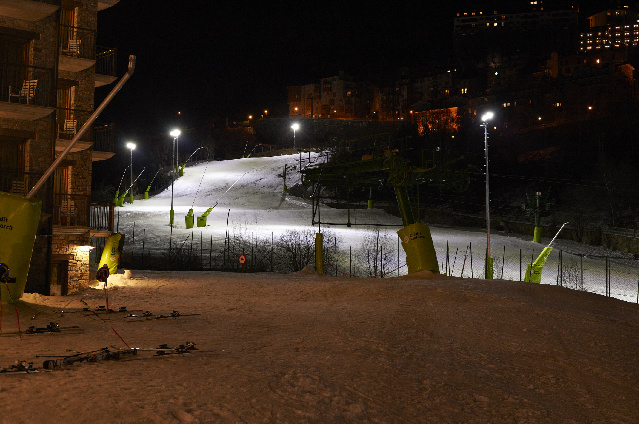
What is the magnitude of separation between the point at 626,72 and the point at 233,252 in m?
71.7

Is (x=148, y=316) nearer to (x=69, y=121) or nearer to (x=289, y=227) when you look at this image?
(x=69, y=121)

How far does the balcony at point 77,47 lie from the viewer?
22.6m

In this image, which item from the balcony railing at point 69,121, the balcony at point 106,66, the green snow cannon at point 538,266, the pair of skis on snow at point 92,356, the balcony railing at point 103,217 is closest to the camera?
the pair of skis on snow at point 92,356

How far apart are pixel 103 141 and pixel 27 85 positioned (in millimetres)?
7135

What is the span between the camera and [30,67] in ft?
63.5

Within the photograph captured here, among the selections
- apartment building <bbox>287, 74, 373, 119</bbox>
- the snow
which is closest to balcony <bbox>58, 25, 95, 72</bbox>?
the snow

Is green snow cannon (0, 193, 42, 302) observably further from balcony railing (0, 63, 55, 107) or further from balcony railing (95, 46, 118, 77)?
balcony railing (95, 46, 118, 77)

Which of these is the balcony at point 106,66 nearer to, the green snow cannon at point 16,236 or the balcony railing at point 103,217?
the balcony railing at point 103,217

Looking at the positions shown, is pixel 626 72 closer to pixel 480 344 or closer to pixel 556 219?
pixel 556 219

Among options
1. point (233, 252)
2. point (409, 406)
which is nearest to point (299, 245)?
point (233, 252)

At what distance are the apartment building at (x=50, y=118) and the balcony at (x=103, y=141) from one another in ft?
4.79

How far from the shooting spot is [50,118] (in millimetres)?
20109

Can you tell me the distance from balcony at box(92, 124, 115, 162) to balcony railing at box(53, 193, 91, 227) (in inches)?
113

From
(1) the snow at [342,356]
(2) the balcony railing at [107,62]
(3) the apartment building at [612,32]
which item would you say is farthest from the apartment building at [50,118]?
(3) the apartment building at [612,32]
